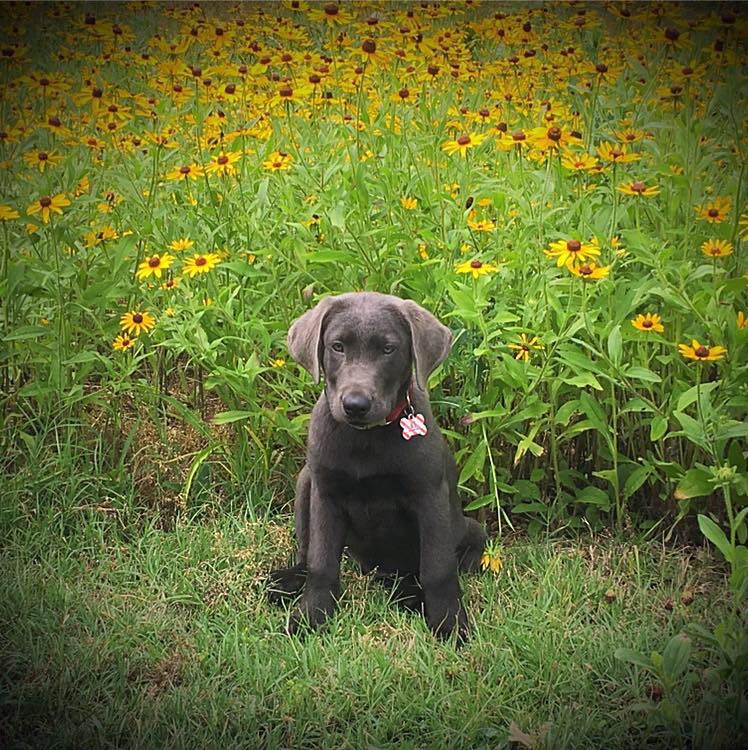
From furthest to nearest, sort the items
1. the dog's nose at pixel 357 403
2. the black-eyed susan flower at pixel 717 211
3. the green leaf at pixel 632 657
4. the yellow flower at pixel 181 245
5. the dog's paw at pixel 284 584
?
the yellow flower at pixel 181 245 < the dog's paw at pixel 284 584 < the black-eyed susan flower at pixel 717 211 < the dog's nose at pixel 357 403 < the green leaf at pixel 632 657

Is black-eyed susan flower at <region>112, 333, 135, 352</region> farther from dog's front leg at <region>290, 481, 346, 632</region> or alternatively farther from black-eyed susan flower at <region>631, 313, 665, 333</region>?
black-eyed susan flower at <region>631, 313, 665, 333</region>

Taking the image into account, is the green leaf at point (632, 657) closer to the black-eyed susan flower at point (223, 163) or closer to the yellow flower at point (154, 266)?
the yellow flower at point (154, 266)

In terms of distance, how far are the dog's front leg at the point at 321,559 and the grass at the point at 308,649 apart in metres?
0.06

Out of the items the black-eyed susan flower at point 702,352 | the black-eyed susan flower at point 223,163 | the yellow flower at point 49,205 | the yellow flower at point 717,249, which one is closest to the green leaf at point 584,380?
the black-eyed susan flower at point 702,352

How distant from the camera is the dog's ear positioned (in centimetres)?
279

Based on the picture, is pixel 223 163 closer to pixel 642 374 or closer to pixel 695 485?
pixel 642 374

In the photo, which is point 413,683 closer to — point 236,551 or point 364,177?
point 236,551

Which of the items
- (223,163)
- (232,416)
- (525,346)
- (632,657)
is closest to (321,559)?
(232,416)

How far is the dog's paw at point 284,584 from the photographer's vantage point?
3162 millimetres

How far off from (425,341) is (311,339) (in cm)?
31

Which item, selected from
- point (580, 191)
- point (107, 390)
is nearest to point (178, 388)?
point (107, 390)

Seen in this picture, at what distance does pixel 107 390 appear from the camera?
11.9 ft

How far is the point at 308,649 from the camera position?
110 inches

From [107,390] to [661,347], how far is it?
191 cm
